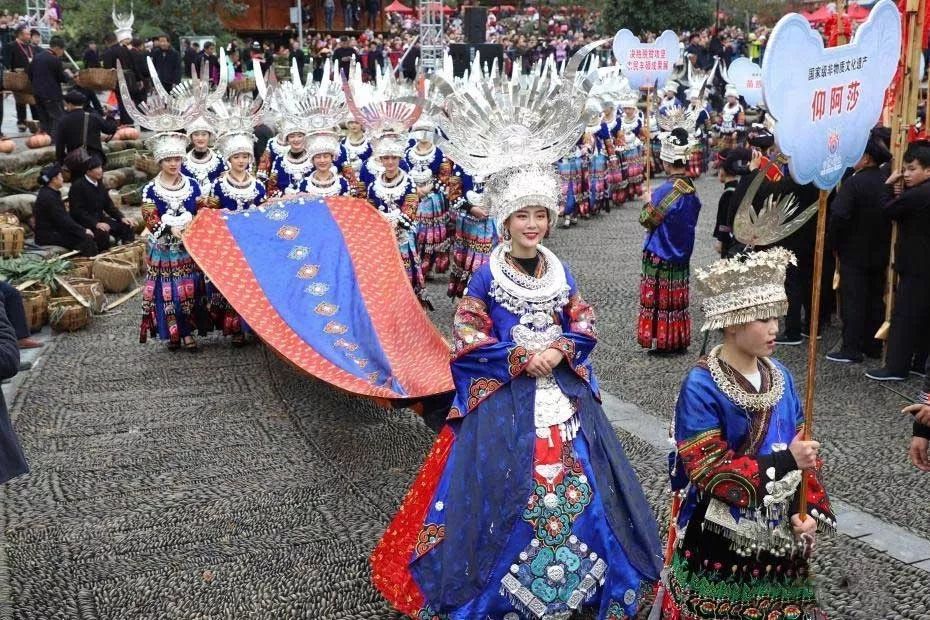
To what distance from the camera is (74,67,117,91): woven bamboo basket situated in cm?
1838

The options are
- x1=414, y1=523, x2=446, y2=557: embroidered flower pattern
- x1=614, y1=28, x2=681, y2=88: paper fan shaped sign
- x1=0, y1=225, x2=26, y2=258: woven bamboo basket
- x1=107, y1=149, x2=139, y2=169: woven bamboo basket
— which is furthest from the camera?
x1=107, y1=149, x2=139, y2=169: woven bamboo basket

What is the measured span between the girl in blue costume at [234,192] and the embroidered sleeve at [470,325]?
4.59 meters

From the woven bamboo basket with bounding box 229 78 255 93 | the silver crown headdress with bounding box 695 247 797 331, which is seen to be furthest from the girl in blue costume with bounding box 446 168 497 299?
the woven bamboo basket with bounding box 229 78 255 93

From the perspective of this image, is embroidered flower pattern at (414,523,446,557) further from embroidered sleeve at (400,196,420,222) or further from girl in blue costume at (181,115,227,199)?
embroidered sleeve at (400,196,420,222)

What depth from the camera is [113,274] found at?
423 inches

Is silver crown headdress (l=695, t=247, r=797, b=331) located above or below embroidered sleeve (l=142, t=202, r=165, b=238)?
above

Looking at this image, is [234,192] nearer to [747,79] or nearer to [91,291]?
[91,291]

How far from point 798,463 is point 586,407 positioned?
1.29 meters

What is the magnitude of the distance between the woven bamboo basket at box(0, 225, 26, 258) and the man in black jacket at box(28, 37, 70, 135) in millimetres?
5671

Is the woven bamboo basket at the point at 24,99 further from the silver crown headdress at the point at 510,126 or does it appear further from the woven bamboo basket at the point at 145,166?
the silver crown headdress at the point at 510,126

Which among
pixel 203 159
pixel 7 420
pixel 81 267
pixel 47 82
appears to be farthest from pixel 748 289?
pixel 47 82

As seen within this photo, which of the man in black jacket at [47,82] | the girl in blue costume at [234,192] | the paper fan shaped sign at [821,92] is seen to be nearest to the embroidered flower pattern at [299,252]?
the girl in blue costume at [234,192]

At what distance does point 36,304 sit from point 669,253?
5.79m

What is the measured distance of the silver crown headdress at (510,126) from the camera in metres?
4.59
